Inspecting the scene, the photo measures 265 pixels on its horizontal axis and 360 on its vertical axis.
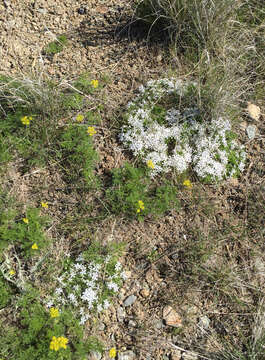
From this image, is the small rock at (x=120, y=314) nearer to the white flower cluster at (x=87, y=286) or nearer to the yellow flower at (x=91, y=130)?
the white flower cluster at (x=87, y=286)

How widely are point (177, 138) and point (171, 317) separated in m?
2.09

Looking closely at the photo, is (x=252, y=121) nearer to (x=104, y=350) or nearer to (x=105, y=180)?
(x=105, y=180)

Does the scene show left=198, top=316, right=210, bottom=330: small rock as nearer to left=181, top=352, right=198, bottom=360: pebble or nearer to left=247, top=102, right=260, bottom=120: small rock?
left=181, top=352, right=198, bottom=360: pebble

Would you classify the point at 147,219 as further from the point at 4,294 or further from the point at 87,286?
the point at 4,294

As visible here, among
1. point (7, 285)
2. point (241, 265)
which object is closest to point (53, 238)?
point (7, 285)

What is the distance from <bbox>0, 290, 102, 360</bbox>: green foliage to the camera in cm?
317

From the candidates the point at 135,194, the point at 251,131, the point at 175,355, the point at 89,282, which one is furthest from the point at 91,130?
the point at 175,355

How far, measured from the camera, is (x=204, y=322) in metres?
3.61

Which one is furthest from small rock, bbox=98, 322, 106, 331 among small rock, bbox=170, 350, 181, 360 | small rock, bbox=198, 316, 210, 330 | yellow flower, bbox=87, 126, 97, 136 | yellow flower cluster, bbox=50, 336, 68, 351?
yellow flower, bbox=87, 126, 97, 136

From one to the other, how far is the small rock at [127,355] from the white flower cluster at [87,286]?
48 cm

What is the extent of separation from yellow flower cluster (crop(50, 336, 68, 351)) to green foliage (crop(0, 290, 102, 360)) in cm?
8

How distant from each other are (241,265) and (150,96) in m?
2.37

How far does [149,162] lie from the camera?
404 centimetres

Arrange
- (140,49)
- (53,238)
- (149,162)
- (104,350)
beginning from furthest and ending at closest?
(140,49) → (149,162) → (53,238) → (104,350)
